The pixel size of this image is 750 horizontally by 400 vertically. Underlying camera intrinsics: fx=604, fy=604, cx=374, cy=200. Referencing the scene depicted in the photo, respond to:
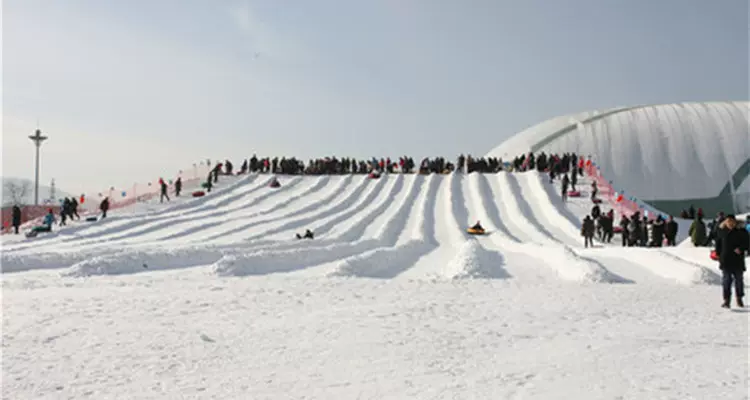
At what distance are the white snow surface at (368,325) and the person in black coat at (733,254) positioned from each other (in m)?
0.35

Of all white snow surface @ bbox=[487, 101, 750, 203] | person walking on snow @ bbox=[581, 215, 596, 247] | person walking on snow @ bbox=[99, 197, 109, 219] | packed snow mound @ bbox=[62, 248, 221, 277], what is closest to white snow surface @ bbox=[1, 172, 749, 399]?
packed snow mound @ bbox=[62, 248, 221, 277]

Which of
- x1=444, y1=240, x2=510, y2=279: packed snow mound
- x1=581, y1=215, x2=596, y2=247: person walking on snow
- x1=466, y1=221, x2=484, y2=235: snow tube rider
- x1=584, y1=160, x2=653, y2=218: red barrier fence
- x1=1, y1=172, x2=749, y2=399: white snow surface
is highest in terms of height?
x1=584, y1=160, x2=653, y2=218: red barrier fence

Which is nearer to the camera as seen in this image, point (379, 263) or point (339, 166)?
point (379, 263)

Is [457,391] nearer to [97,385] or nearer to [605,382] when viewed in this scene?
[605,382]

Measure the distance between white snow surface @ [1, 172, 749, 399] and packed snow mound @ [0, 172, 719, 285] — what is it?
0.33 ft

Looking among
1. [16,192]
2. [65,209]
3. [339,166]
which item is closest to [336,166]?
[339,166]

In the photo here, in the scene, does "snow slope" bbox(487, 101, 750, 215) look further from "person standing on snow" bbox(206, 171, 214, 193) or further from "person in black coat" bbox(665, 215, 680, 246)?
"person in black coat" bbox(665, 215, 680, 246)

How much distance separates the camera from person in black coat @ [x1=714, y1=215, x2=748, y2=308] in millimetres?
7746

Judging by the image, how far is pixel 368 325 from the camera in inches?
266

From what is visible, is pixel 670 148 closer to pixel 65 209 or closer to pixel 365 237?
pixel 365 237

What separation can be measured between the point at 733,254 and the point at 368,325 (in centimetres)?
486

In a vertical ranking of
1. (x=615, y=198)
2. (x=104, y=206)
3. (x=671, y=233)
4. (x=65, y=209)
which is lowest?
(x=671, y=233)

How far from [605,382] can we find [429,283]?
5.82 m

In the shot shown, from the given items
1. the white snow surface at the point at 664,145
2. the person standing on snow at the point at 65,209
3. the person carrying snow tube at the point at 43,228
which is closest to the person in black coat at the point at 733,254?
the person carrying snow tube at the point at 43,228
